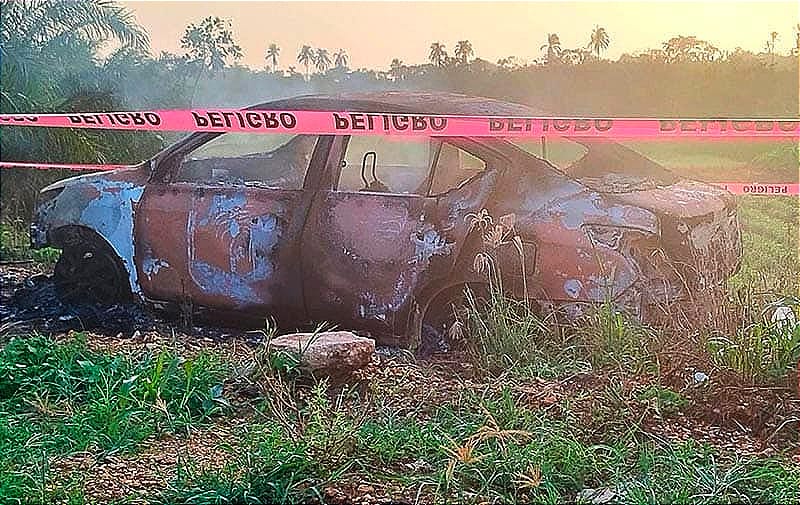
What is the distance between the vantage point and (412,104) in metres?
4.23

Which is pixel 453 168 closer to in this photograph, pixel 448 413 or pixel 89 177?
pixel 448 413

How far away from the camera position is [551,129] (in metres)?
4.12

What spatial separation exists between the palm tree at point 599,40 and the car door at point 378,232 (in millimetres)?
728

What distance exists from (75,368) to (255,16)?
5.46ft

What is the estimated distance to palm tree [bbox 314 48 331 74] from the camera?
14.5ft

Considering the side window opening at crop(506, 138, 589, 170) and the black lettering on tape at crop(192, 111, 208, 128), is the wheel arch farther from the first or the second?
the side window opening at crop(506, 138, 589, 170)

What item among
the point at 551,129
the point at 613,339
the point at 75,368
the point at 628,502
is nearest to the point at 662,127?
the point at 551,129

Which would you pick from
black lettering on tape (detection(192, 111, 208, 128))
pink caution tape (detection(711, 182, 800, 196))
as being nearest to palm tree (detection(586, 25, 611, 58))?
pink caution tape (detection(711, 182, 800, 196))

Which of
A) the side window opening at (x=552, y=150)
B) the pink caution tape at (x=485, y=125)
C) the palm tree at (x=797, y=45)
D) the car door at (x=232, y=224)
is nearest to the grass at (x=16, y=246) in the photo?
the car door at (x=232, y=224)

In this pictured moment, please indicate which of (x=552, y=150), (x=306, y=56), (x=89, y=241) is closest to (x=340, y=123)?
(x=306, y=56)

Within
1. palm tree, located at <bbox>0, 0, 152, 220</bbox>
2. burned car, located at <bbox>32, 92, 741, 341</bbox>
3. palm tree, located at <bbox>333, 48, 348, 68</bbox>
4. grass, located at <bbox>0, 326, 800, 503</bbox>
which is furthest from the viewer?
palm tree, located at <bbox>0, 0, 152, 220</bbox>

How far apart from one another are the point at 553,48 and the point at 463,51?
1.19 ft

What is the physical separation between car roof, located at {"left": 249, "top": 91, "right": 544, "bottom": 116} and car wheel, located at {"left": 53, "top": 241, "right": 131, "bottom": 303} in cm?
110

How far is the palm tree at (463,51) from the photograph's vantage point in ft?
14.0
